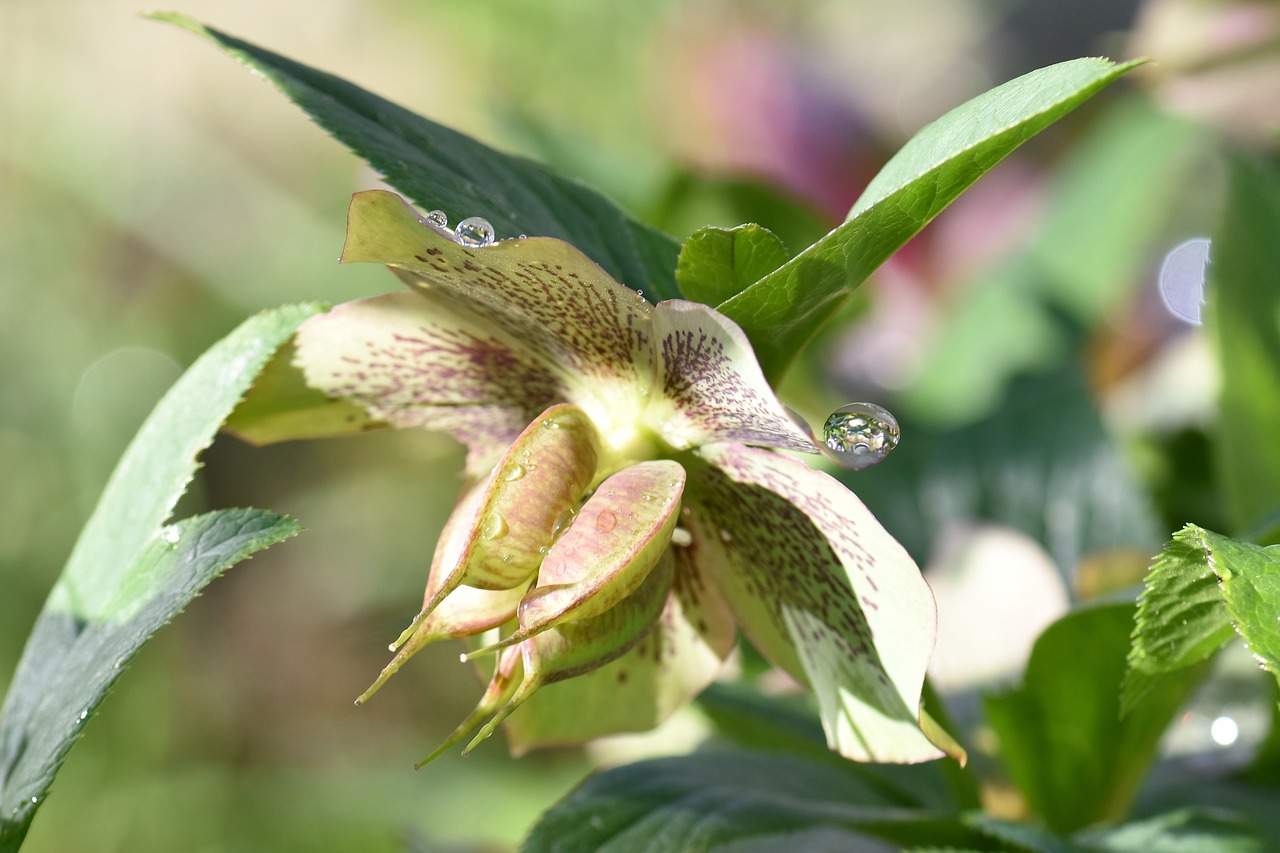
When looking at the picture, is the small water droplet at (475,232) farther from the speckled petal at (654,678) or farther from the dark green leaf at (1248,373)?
the dark green leaf at (1248,373)

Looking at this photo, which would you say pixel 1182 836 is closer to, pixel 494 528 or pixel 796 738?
pixel 796 738

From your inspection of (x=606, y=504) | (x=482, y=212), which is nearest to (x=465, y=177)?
(x=482, y=212)

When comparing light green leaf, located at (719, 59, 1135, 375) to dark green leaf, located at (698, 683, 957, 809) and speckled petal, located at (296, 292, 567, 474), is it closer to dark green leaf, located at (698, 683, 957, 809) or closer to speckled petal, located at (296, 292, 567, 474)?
speckled petal, located at (296, 292, 567, 474)

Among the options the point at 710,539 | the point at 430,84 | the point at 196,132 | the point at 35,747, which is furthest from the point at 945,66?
the point at 35,747

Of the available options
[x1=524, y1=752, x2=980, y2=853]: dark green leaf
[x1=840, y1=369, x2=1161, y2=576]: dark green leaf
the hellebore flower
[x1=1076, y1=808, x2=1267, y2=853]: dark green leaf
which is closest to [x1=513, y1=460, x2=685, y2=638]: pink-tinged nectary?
the hellebore flower

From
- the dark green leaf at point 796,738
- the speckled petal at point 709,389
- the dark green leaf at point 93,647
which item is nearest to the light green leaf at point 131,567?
the dark green leaf at point 93,647
